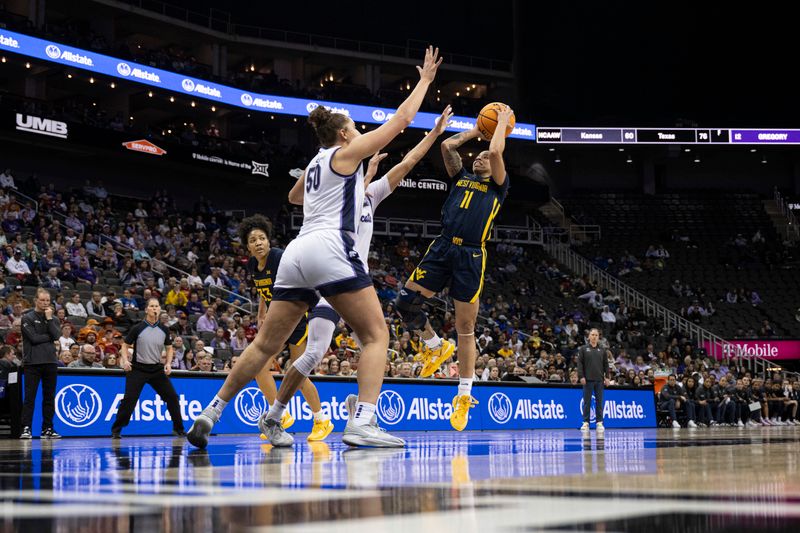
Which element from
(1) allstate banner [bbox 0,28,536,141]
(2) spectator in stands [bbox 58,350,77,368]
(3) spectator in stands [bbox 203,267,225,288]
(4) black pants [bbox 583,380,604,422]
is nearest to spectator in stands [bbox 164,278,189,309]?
(3) spectator in stands [bbox 203,267,225,288]

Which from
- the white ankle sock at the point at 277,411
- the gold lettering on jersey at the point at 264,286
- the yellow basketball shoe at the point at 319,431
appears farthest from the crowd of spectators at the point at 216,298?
the white ankle sock at the point at 277,411

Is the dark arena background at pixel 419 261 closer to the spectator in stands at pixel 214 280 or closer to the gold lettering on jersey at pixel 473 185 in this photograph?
the gold lettering on jersey at pixel 473 185

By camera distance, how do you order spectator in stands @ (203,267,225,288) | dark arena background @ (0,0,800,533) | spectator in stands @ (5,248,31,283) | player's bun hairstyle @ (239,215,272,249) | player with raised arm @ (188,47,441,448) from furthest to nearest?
spectator in stands @ (203,267,225,288), spectator in stands @ (5,248,31,283), player's bun hairstyle @ (239,215,272,249), player with raised arm @ (188,47,441,448), dark arena background @ (0,0,800,533)

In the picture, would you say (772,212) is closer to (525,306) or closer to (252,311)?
(525,306)

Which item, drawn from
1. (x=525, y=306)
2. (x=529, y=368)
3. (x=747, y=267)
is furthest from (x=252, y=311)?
(x=747, y=267)

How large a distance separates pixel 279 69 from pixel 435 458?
33944 millimetres

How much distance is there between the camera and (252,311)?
2100 cm

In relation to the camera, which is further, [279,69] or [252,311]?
[279,69]

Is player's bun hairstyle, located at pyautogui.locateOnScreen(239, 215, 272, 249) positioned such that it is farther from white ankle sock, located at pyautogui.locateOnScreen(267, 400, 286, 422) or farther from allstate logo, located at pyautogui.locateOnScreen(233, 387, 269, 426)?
allstate logo, located at pyautogui.locateOnScreen(233, 387, 269, 426)

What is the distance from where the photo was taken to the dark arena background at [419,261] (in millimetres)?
3324

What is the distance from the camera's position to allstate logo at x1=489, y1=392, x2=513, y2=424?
16.1 m

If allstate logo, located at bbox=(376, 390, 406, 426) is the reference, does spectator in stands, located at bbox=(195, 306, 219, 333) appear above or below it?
above

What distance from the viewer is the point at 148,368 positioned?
11094mm

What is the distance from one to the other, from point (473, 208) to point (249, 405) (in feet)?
19.5
